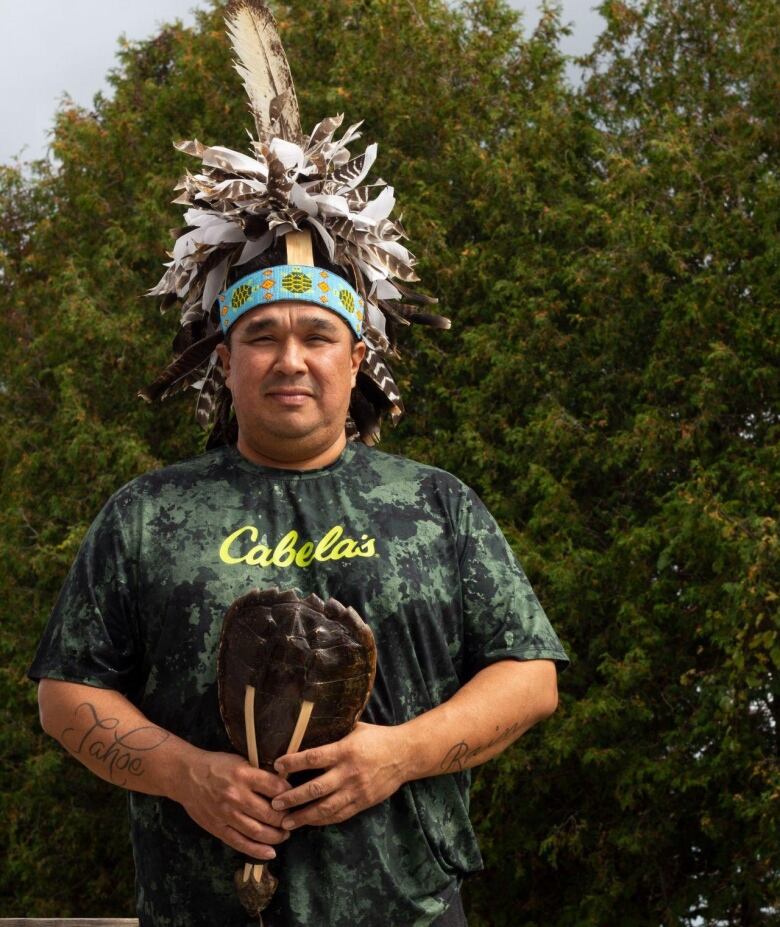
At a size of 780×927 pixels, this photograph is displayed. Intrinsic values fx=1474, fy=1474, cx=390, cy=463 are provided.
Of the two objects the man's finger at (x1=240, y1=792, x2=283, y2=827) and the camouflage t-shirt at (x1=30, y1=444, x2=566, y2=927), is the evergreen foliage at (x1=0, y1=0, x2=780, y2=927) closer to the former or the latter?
the camouflage t-shirt at (x1=30, y1=444, x2=566, y2=927)

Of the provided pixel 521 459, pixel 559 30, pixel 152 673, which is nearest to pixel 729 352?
pixel 521 459

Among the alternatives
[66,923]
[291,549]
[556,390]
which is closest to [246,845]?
[291,549]

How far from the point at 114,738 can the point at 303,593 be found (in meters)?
0.41

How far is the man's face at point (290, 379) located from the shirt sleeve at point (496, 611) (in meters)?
0.33

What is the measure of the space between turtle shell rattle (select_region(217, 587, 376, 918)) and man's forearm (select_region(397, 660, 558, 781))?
0.46ft

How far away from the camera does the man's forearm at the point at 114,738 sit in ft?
8.21

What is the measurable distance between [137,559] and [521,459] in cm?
818

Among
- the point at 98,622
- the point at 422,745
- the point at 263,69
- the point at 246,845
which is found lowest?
the point at 246,845

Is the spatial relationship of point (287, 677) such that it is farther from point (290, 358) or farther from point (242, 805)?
point (290, 358)

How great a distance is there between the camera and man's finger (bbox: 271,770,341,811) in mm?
2396

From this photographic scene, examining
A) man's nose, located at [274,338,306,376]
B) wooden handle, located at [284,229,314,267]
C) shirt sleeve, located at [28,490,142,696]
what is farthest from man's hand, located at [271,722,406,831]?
wooden handle, located at [284,229,314,267]

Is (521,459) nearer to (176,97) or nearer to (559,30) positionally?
(559,30)

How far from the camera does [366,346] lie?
3.03 m

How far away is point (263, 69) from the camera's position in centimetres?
327
